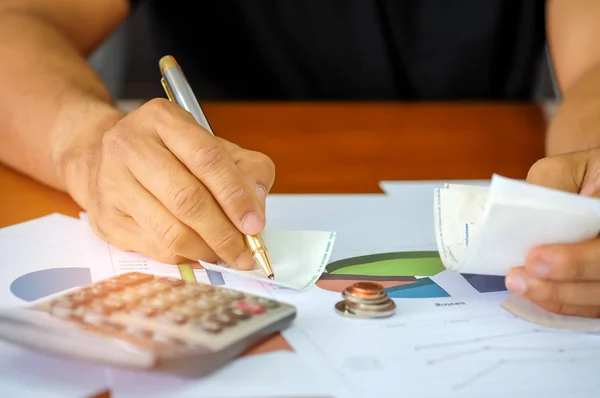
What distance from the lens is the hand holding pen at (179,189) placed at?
0.63 m

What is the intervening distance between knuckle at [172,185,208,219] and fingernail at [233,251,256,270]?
0.05 m

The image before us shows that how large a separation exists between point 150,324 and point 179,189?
17 centimetres

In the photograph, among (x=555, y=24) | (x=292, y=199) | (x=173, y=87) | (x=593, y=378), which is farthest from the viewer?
(x=555, y=24)

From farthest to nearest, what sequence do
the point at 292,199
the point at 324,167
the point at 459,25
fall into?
the point at 459,25 < the point at 324,167 < the point at 292,199

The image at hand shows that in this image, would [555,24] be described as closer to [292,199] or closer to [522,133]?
[522,133]

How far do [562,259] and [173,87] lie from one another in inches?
15.9

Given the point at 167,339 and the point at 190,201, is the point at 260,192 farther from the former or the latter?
the point at 167,339

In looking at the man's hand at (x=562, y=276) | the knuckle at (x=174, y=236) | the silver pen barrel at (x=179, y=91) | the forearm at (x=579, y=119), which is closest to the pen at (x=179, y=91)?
the silver pen barrel at (x=179, y=91)

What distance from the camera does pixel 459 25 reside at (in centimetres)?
131

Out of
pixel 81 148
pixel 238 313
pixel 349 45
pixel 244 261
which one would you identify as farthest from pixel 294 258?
pixel 349 45

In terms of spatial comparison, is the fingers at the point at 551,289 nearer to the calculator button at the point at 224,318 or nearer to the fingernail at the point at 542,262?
the fingernail at the point at 542,262

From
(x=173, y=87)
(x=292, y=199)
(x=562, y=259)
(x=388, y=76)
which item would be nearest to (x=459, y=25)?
(x=388, y=76)

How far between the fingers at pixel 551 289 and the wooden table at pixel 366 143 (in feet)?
1.29

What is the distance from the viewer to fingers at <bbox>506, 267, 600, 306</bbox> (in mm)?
560
